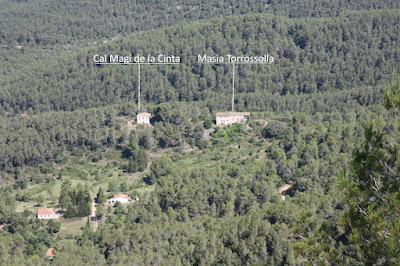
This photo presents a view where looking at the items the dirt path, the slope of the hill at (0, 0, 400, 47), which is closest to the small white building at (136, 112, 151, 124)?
the dirt path

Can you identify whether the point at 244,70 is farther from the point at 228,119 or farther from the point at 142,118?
the point at 142,118

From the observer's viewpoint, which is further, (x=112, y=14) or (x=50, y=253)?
(x=112, y=14)

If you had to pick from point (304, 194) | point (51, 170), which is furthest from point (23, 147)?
point (304, 194)

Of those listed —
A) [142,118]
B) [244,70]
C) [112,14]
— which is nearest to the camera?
[142,118]

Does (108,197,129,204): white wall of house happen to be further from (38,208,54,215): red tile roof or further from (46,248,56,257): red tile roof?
(46,248,56,257): red tile roof

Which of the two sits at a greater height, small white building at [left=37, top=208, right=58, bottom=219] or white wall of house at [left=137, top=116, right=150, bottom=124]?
white wall of house at [left=137, top=116, right=150, bottom=124]

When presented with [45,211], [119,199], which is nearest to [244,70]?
[119,199]

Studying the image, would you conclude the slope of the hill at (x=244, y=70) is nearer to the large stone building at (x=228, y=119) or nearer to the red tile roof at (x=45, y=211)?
the large stone building at (x=228, y=119)

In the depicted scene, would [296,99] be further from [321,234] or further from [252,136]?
[321,234]
